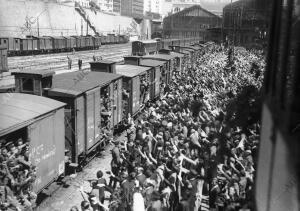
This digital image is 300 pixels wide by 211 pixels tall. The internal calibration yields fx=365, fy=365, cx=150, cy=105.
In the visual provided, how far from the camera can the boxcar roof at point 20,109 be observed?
7.28 meters

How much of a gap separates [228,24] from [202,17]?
23446 millimetres

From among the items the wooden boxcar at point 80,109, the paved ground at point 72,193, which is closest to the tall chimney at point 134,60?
the wooden boxcar at point 80,109

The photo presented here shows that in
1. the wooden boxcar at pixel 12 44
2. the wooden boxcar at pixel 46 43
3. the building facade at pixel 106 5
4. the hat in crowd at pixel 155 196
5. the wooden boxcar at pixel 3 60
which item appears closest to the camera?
the hat in crowd at pixel 155 196

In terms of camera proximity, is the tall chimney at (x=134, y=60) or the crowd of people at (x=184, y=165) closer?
the crowd of people at (x=184, y=165)

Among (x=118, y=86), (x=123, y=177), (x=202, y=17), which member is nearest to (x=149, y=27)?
(x=202, y=17)

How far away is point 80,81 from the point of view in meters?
11.7

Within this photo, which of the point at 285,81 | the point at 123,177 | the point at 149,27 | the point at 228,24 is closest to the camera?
the point at 285,81

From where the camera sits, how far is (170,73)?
26.0 metres

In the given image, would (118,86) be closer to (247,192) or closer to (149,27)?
(247,192)

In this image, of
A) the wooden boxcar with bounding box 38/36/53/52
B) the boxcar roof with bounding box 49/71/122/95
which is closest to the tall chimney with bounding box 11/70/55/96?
the boxcar roof with bounding box 49/71/122/95

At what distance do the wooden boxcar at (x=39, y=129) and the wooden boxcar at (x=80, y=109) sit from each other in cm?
62

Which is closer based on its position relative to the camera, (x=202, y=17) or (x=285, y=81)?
(x=285, y=81)

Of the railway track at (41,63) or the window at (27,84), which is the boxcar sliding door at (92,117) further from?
the railway track at (41,63)

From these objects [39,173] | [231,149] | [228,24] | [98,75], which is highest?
[228,24]
